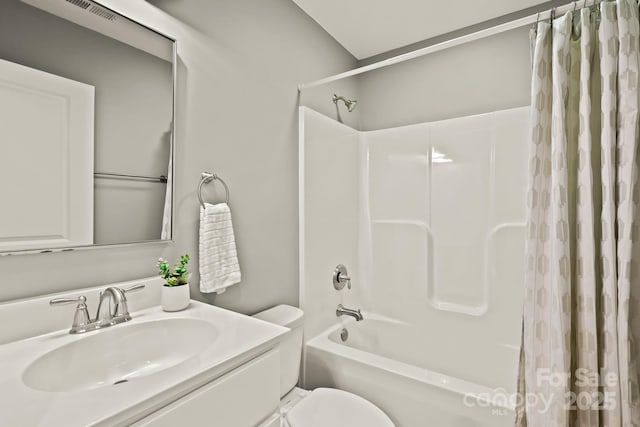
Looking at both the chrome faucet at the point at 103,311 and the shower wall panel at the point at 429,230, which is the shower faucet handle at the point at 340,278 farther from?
the chrome faucet at the point at 103,311

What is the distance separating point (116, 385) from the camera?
662mm

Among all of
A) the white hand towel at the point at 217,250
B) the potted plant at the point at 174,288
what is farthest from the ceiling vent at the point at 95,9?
the potted plant at the point at 174,288

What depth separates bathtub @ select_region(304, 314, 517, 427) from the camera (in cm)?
129

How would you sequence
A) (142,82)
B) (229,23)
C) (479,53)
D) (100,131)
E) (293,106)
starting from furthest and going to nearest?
(479,53)
(293,106)
(229,23)
(142,82)
(100,131)

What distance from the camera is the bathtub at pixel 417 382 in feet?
4.24

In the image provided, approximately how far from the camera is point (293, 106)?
192 cm

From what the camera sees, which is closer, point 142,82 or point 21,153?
point 21,153

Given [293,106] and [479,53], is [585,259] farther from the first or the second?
[479,53]

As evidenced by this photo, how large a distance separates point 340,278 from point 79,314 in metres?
1.57

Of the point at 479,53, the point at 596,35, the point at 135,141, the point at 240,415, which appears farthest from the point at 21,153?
the point at 479,53

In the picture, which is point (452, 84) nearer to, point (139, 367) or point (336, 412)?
point (336, 412)

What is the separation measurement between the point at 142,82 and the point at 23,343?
92cm

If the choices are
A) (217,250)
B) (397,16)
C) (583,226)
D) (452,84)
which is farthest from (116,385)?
(452,84)

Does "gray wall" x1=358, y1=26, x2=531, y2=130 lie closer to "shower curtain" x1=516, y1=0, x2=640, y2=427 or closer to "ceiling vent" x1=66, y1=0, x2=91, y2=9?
"shower curtain" x1=516, y1=0, x2=640, y2=427
